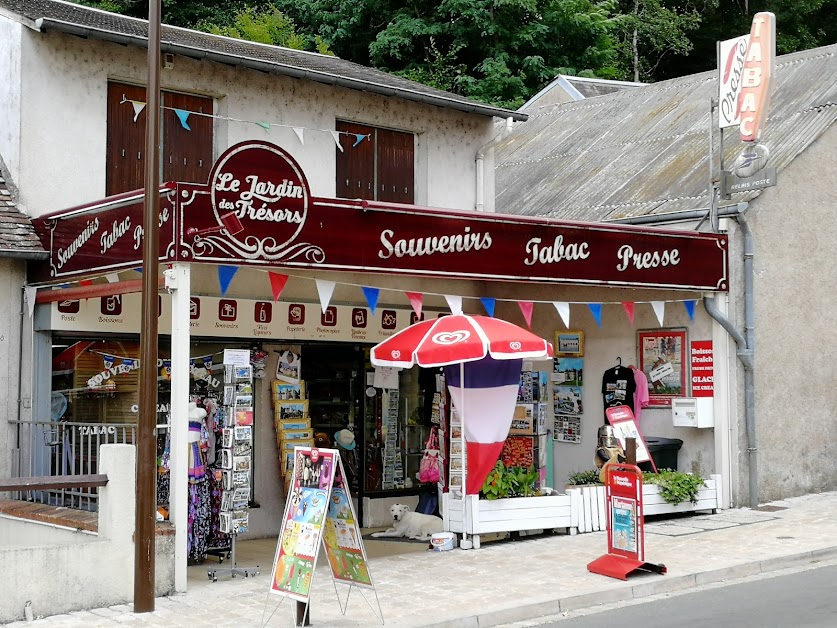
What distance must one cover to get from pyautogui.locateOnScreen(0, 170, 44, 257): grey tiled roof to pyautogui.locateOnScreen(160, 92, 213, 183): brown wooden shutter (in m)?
2.00

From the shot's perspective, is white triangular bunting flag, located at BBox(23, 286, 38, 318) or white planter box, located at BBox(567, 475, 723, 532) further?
white planter box, located at BBox(567, 475, 723, 532)

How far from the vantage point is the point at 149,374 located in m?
8.88

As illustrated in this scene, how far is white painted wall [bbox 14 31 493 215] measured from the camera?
39.1 feet

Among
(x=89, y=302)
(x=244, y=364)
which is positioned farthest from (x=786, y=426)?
(x=89, y=302)

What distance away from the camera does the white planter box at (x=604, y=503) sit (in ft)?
41.9

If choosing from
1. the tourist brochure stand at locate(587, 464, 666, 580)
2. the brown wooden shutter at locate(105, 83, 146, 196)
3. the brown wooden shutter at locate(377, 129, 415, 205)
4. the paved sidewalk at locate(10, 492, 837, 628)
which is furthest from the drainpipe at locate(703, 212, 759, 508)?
the brown wooden shutter at locate(105, 83, 146, 196)

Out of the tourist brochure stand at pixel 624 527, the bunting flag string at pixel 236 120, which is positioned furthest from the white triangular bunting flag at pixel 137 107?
the tourist brochure stand at pixel 624 527

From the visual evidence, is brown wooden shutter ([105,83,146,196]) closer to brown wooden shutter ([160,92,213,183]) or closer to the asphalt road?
brown wooden shutter ([160,92,213,183])

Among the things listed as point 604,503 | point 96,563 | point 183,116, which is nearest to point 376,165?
point 183,116

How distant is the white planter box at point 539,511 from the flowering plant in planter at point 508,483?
89 mm

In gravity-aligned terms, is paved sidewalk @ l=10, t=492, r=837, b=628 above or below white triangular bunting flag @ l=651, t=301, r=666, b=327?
below

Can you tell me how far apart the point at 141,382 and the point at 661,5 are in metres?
29.8

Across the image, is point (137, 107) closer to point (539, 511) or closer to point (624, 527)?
point (539, 511)

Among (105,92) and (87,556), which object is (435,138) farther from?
(87,556)
